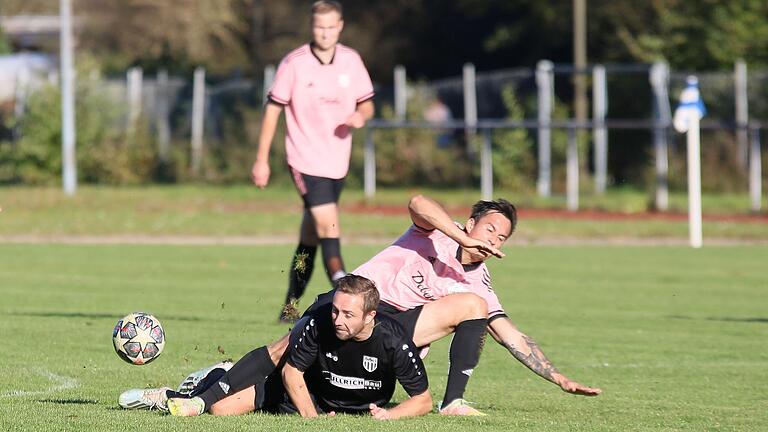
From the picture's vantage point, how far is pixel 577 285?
52.0 feet

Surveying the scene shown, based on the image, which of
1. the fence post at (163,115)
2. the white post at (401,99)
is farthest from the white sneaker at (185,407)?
the fence post at (163,115)

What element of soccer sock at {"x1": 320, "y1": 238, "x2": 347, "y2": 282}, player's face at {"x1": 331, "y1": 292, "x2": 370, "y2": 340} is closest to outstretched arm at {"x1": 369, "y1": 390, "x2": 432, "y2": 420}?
player's face at {"x1": 331, "y1": 292, "x2": 370, "y2": 340}

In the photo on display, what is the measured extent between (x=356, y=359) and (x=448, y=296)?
80 cm

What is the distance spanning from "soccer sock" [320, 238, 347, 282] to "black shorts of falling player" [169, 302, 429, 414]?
137 inches

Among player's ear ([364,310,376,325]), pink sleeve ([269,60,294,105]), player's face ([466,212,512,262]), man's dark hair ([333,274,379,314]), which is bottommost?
player's ear ([364,310,376,325])

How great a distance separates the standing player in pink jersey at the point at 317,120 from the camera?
11.6 metres

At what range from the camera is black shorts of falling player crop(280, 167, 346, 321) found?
1132cm

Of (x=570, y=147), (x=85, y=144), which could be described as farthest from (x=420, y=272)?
(x=85, y=144)

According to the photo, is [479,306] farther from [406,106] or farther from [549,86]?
[406,106]

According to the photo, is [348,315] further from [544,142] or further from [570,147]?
[544,142]

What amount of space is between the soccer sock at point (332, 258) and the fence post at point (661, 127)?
16.6m

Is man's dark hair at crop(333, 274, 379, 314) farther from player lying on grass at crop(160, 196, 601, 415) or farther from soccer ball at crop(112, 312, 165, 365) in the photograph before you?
soccer ball at crop(112, 312, 165, 365)

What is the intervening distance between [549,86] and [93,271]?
15417 millimetres

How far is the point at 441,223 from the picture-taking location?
7816 millimetres
